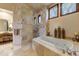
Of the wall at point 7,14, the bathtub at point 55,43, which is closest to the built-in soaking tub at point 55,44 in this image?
the bathtub at point 55,43

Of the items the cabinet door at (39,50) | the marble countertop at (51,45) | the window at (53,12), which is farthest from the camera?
the window at (53,12)

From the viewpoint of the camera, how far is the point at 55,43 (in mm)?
2100

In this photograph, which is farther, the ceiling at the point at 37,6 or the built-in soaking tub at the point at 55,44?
the ceiling at the point at 37,6

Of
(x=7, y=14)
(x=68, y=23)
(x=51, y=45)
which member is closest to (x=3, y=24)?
(x=7, y=14)

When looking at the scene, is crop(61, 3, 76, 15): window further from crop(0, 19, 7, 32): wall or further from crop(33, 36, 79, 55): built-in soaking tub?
crop(0, 19, 7, 32): wall

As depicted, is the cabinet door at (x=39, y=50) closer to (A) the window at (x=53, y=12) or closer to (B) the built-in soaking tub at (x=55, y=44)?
(B) the built-in soaking tub at (x=55, y=44)

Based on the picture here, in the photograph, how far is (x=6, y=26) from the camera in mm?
2145

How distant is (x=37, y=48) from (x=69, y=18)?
70cm

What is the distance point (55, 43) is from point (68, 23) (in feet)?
1.27

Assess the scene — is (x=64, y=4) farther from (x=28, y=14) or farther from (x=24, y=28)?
(x=24, y=28)

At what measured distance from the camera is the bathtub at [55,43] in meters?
1.93

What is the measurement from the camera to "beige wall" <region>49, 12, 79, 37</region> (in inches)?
82.2

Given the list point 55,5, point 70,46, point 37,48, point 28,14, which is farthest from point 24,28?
point 70,46

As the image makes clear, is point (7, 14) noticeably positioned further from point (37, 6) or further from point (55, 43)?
point (55, 43)
